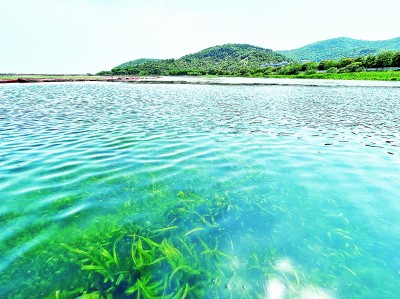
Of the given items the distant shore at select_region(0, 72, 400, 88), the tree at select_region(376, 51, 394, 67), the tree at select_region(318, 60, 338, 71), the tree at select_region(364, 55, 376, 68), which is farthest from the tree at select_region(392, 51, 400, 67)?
the tree at select_region(318, 60, 338, 71)

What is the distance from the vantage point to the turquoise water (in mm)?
4188

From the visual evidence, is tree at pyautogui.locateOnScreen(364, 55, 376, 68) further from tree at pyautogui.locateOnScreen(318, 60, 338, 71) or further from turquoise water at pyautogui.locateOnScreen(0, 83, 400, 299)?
turquoise water at pyautogui.locateOnScreen(0, 83, 400, 299)

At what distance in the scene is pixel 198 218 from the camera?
611cm

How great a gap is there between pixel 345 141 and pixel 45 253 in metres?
15.7

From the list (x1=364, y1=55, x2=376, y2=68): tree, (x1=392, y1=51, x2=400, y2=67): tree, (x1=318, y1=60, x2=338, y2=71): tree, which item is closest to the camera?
(x1=392, y1=51, x2=400, y2=67): tree

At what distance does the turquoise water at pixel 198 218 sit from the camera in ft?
13.7

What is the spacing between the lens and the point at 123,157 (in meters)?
10.2

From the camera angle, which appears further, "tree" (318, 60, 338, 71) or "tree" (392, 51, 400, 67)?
"tree" (318, 60, 338, 71)

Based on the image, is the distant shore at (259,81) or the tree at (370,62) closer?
the distant shore at (259,81)

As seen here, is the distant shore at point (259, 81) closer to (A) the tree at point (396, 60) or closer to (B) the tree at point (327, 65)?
(A) the tree at point (396, 60)

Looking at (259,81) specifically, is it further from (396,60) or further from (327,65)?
(327,65)

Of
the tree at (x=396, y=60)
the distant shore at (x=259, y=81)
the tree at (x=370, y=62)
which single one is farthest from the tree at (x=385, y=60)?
the distant shore at (x=259, y=81)

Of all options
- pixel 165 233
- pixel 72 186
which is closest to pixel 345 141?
pixel 165 233

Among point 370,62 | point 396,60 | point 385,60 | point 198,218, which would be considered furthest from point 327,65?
point 198,218
